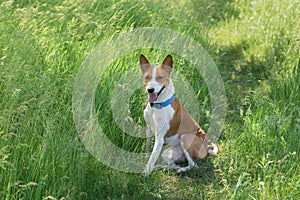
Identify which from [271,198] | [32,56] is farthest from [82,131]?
[271,198]

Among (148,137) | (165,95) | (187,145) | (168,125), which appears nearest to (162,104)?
(165,95)

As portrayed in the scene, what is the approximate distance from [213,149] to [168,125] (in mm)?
583

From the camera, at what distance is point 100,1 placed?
6301 millimetres

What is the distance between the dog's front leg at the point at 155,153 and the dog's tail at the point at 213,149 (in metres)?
0.55

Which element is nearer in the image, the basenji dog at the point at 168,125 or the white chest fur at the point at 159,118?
the basenji dog at the point at 168,125

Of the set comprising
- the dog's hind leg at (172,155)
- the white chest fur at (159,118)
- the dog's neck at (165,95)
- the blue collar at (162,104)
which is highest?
the dog's neck at (165,95)

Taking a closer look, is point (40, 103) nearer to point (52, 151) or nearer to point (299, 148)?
point (52, 151)

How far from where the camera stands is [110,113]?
4.54 m

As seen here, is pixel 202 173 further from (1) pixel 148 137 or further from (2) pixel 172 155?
(1) pixel 148 137

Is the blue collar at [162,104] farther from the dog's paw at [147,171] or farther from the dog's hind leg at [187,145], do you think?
the dog's paw at [147,171]

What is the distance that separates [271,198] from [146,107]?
4.76 feet

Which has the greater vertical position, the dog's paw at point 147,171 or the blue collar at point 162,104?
the blue collar at point 162,104

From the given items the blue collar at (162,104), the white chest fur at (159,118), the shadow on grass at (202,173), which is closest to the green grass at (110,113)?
the shadow on grass at (202,173)

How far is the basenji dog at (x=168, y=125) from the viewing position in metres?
4.29
